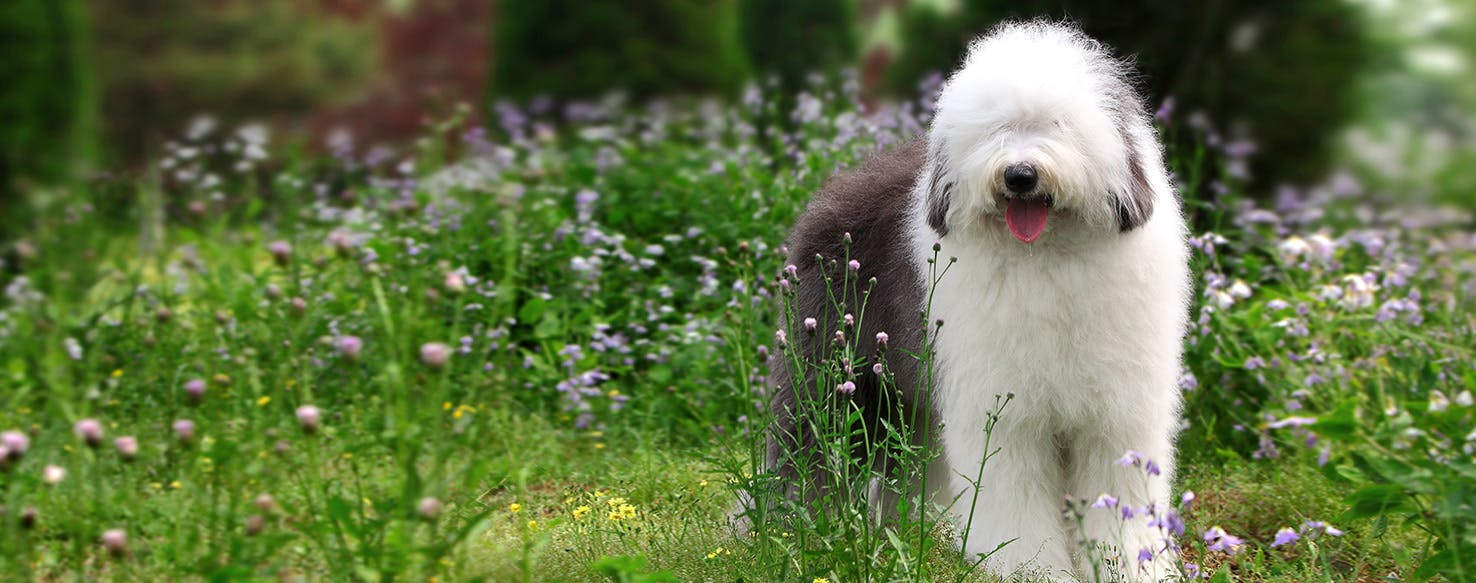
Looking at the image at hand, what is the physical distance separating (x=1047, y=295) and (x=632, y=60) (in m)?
6.68

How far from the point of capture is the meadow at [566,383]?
9.38ft

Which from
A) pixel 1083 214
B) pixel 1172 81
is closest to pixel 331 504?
pixel 1083 214

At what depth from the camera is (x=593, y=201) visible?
614 cm

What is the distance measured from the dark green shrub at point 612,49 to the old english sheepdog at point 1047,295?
19.8ft

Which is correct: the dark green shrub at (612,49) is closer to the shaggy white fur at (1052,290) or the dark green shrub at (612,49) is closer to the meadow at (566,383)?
the meadow at (566,383)

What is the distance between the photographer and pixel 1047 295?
11.8 ft

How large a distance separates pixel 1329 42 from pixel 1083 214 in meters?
5.30

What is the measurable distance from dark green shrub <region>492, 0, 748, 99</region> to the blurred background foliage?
13 mm

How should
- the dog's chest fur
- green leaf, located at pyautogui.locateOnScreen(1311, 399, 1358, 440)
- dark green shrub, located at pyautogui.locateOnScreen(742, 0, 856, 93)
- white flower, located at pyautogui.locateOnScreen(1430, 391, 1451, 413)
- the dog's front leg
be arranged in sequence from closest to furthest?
green leaf, located at pyautogui.locateOnScreen(1311, 399, 1358, 440) < white flower, located at pyautogui.locateOnScreen(1430, 391, 1451, 413) < the dog's chest fur < the dog's front leg < dark green shrub, located at pyautogui.locateOnScreen(742, 0, 856, 93)

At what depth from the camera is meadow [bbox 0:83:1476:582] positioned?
286cm

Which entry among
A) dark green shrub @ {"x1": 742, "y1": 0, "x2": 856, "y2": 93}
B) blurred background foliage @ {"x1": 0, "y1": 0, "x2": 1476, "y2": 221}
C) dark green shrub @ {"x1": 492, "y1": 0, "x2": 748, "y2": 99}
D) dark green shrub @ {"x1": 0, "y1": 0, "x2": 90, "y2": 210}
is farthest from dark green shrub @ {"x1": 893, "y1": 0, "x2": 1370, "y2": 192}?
dark green shrub @ {"x1": 0, "y1": 0, "x2": 90, "y2": 210}

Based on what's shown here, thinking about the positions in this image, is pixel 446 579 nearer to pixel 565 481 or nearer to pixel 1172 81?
pixel 565 481

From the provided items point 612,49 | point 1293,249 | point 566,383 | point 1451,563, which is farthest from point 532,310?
point 612,49

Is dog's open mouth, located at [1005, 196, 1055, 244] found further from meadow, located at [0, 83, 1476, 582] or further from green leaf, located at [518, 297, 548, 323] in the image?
green leaf, located at [518, 297, 548, 323]
